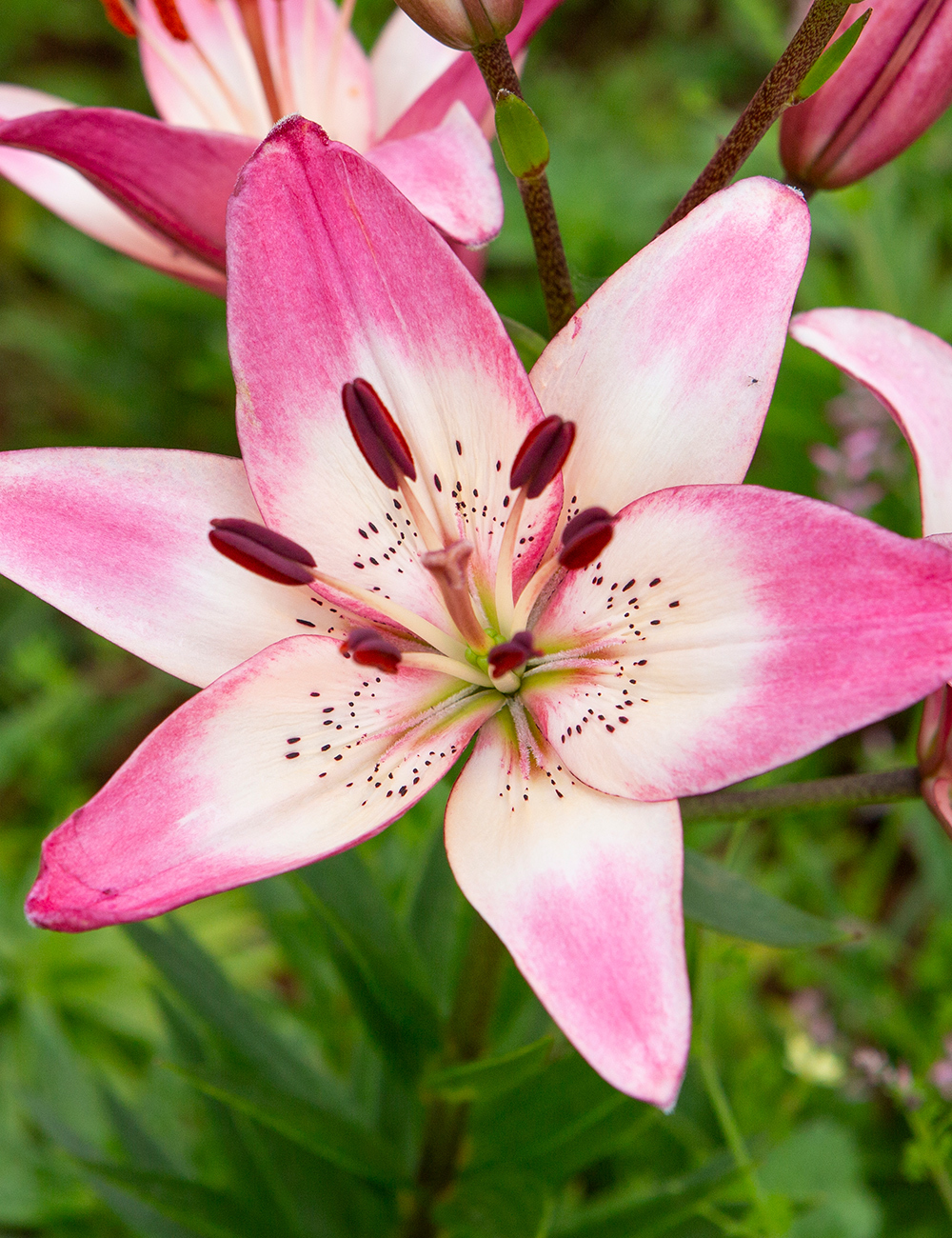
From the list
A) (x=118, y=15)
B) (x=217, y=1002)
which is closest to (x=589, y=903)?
(x=217, y=1002)

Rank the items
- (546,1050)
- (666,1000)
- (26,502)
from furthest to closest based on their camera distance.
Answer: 1. (546,1050)
2. (26,502)
3. (666,1000)

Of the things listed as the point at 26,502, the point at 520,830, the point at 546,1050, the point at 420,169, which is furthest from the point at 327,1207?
the point at 420,169

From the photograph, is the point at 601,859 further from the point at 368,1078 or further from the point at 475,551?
the point at 368,1078

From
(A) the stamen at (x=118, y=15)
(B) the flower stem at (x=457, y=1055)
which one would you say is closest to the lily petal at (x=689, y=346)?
(B) the flower stem at (x=457, y=1055)

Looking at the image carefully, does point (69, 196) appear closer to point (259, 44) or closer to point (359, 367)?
point (259, 44)

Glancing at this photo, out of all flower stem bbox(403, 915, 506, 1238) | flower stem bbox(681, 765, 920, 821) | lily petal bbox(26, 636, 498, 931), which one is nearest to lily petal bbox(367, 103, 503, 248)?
lily petal bbox(26, 636, 498, 931)
